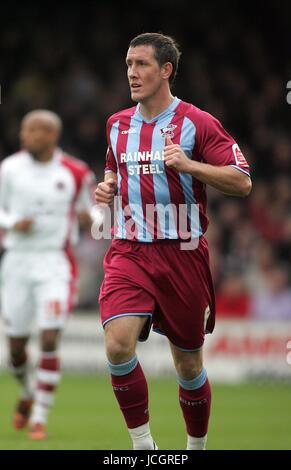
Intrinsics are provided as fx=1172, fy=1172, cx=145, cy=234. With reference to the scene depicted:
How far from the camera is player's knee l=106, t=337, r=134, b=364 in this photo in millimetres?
6531

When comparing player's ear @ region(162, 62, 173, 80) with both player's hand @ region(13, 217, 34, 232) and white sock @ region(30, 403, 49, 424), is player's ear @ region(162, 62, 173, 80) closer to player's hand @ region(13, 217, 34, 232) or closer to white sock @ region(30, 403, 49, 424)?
player's hand @ region(13, 217, 34, 232)

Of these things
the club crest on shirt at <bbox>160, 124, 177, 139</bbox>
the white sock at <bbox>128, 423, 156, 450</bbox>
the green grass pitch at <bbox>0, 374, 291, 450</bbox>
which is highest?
the club crest on shirt at <bbox>160, 124, 177, 139</bbox>

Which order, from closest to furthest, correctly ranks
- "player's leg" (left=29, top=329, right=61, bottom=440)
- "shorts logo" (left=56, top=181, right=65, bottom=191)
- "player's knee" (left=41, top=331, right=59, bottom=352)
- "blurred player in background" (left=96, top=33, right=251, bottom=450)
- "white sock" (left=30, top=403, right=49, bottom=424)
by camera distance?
1. "blurred player in background" (left=96, top=33, right=251, bottom=450)
2. "white sock" (left=30, top=403, right=49, bottom=424)
3. "player's leg" (left=29, top=329, right=61, bottom=440)
4. "player's knee" (left=41, top=331, right=59, bottom=352)
5. "shorts logo" (left=56, top=181, right=65, bottom=191)

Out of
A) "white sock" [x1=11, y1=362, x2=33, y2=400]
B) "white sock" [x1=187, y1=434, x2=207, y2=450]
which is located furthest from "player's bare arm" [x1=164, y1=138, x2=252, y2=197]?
"white sock" [x1=11, y1=362, x2=33, y2=400]

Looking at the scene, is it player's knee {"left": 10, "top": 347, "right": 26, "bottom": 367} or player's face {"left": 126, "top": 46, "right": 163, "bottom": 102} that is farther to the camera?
player's knee {"left": 10, "top": 347, "right": 26, "bottom": 367}

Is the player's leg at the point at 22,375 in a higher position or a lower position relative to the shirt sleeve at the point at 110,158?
lower

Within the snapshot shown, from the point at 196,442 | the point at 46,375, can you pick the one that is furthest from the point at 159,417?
the point at 196,442

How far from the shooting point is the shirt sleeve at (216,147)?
Result: 21.9ft

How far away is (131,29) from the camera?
63.2ft

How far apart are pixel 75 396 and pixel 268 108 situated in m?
7.27

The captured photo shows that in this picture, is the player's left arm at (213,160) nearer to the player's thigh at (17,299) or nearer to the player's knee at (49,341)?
the player's knee at (49,341)

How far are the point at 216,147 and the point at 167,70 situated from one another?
59 cm

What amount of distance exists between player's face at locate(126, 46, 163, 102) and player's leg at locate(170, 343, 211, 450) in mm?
1512

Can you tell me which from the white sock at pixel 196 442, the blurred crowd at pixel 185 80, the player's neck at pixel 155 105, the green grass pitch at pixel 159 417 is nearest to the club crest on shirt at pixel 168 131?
the player's neck at pixel 155 105
